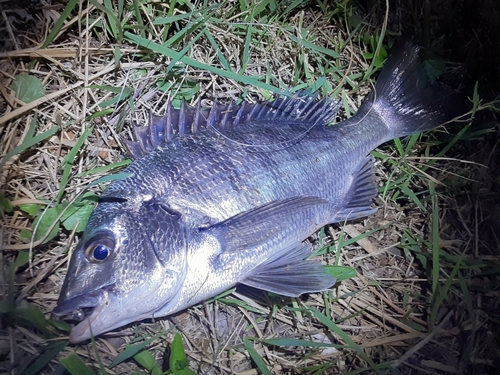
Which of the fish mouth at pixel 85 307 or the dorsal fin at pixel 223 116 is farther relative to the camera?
the dorsal fin at pixel 223 116

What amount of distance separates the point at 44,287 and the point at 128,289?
1.91 ft

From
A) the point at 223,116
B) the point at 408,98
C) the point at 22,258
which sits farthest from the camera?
the point at 408,98

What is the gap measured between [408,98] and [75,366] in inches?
75.9

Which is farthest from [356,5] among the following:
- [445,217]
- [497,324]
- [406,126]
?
[497,324]

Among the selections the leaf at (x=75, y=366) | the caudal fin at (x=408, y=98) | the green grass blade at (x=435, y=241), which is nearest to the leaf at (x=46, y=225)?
the leaf at (x=75, y=366)

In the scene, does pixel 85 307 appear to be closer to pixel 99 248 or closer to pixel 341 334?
pixel 99 248

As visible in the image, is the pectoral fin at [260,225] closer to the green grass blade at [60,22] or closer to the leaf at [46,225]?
the leaf at [46,225]

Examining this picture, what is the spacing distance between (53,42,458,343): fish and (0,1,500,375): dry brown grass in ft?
0.72

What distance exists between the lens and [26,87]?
189cm

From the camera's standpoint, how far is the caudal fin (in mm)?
2045

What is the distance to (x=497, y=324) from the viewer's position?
6.25ft

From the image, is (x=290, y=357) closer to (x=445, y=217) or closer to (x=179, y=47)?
(x=445, y=217)

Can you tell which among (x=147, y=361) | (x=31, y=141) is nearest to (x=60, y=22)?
(x=31, y=141)

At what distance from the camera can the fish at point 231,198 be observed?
148 cm
